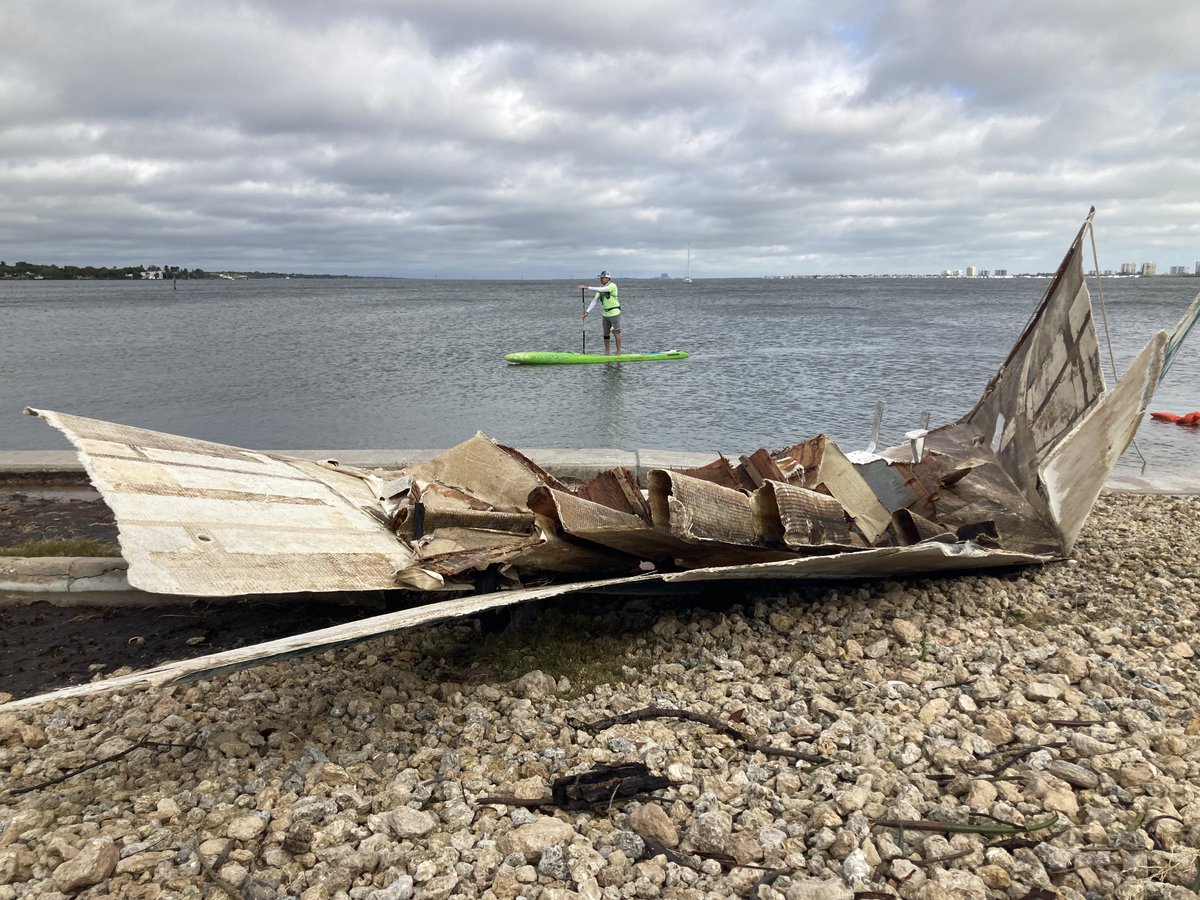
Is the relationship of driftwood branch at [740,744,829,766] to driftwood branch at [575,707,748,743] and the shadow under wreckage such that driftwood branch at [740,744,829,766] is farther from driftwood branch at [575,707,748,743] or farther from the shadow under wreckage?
the shadow under wreckage

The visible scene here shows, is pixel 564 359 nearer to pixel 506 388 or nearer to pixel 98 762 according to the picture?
pixel 506 388

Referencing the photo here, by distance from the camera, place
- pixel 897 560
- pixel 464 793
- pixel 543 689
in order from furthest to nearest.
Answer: pixel 897 560 → pixel 543 689 → pixel 464 793

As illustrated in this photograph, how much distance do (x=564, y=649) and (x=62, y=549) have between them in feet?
11.8

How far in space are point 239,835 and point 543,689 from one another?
1.29 metres

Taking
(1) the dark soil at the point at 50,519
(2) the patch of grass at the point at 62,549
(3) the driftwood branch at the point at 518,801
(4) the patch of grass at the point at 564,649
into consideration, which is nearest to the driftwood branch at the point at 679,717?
(4) the patch of grass at the point at 564,649

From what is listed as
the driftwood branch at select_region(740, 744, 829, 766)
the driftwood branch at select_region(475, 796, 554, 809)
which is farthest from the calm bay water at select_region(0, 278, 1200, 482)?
the driftwood branch at select_region(475, 796, 554, 809)

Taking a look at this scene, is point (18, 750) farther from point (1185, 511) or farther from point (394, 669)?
point (1185, 511)

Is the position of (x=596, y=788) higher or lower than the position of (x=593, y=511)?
lower

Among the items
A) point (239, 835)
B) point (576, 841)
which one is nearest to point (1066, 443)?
point (576, 841)

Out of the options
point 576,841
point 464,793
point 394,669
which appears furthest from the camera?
point 394,669

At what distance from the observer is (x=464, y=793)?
2.78 metres

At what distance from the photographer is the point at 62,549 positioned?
5172 mm

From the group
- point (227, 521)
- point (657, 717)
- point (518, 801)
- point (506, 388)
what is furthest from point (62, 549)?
point (506, 388)

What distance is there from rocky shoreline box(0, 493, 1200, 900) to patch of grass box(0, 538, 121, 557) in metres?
1.90
